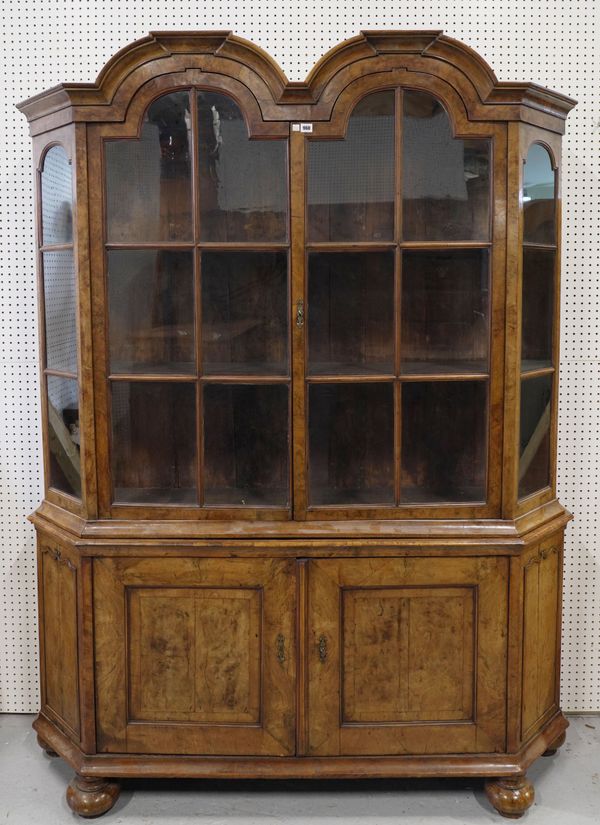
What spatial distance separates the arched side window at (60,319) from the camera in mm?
2625

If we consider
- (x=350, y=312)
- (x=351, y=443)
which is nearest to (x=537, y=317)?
(x=350, y=312)

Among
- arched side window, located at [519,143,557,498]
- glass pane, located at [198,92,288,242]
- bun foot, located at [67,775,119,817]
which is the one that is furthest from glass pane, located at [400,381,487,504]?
bun foot, located at [67,775,119,817]

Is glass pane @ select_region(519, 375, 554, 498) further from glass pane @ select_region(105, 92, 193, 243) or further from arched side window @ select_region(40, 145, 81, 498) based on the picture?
arched side window @ select_region(40, 145, 81, 498)

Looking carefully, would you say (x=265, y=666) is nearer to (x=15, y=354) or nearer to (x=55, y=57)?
(x=15, y=354)

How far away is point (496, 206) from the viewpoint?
2504 mm

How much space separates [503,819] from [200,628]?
45.7 inches

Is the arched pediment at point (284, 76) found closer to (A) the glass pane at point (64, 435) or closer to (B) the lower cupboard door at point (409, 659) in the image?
(A) the glass pane at point (64, 435)

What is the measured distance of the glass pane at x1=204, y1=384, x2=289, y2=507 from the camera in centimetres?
262

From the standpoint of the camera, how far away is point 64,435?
2.77 m

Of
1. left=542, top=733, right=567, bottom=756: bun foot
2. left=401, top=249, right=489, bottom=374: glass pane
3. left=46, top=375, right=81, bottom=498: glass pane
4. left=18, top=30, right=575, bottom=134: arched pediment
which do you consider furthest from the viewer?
left=542, top=733, right=567, bottom=756: bun foot

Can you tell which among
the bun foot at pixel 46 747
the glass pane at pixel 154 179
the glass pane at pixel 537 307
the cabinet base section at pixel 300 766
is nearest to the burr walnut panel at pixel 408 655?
the cabinet base section at pixel 300 766

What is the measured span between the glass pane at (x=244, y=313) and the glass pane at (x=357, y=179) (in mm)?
198

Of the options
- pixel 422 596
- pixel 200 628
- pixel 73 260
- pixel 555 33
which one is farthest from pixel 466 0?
pixel 200 628

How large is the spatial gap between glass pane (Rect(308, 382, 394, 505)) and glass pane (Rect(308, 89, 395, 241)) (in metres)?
0.50
